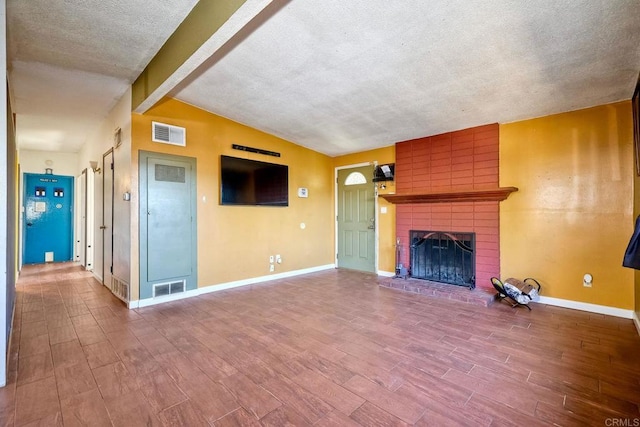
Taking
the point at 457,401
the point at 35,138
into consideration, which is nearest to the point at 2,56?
the point at 457,401

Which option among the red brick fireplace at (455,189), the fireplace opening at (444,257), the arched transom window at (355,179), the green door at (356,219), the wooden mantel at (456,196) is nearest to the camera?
the wooden mantel at (456,196)

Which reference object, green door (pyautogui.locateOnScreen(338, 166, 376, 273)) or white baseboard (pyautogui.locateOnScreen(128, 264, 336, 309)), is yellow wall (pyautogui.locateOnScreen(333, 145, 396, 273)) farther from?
white baseboard (pyautogui.locateOnScreen(128, 264, 336, 309))

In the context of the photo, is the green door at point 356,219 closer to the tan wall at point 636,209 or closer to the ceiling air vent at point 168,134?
the ceiling air vent at point 168,134

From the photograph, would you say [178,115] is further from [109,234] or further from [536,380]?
[536,380]

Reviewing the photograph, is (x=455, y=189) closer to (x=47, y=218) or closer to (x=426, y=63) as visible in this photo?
(x=426, y=63)

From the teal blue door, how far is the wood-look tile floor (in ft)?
13.6

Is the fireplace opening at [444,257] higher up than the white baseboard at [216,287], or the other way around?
the fireplace opening at [444,257]

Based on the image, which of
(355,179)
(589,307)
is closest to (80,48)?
(355,179)

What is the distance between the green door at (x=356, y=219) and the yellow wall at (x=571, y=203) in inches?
89.2

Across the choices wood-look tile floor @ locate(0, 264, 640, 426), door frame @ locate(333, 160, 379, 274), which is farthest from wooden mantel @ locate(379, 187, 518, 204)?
wood-look tile floor @ locate(0, 264, 640, 426)

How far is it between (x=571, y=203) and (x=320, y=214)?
13.1 ft

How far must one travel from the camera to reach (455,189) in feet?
14.8

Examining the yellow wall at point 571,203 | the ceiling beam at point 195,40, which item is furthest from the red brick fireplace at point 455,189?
the ceiling beam at point 195,40

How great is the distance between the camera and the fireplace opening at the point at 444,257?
437cm
